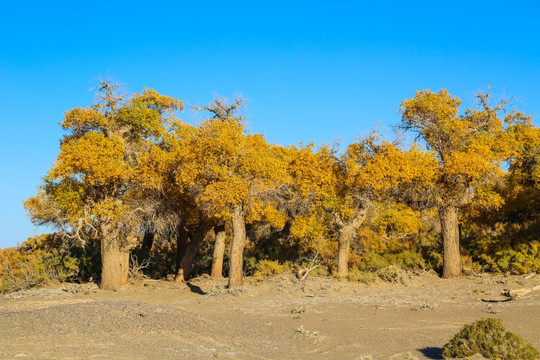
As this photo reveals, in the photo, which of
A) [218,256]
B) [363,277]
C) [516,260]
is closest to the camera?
[516,260]

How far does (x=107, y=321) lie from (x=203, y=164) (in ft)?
34.4

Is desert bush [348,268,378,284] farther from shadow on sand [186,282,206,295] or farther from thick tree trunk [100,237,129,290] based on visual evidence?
thick tree trunk [100,237,129,290]

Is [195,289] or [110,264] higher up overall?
[110,264]

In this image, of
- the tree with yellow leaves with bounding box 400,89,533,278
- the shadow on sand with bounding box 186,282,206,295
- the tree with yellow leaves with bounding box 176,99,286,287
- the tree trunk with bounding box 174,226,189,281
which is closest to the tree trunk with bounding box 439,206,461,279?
the tree with yellow leaves with bounding box 400,89,533,278

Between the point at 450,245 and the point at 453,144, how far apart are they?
4665 millimetres

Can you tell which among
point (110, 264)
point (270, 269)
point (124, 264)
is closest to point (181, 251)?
point (124, 264)

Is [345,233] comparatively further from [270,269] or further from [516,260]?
[516,260]

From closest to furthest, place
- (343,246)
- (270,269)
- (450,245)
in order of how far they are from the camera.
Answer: (450,245), (343,246), (270,269)

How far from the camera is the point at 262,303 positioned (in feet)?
67.6

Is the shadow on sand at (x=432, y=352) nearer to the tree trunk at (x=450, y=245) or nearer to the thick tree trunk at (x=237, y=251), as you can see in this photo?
the thick tree trunk at (x=237, y=251)

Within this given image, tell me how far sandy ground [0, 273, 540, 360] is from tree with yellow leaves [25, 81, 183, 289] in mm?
3140

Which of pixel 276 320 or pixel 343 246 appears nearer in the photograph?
pixel 276 320

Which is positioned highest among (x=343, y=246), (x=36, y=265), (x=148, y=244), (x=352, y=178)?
(x=352, y=178)

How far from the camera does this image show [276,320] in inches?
669
